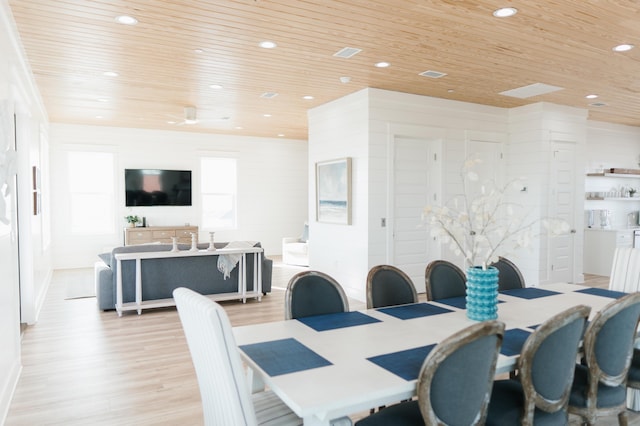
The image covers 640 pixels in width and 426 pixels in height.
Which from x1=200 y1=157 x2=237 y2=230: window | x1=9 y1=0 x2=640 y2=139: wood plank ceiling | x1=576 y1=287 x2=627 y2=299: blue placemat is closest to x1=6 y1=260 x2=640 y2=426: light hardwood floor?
x1=576 y1=287 x2=627 y2=299: blue placemat

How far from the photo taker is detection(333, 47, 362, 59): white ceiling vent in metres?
4.24

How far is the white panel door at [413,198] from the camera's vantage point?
614cm

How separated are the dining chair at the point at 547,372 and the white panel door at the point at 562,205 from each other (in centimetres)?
558

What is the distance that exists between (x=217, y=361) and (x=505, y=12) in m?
3.22

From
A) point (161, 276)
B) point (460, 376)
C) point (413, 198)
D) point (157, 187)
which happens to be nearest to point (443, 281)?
point (460, 376)

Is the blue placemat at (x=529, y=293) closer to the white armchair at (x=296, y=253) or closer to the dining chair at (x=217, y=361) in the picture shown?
the dining chair at (x=217, y=361)

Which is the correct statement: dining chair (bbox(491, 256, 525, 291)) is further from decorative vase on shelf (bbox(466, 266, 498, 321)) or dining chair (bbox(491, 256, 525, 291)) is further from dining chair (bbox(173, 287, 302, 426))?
dining chair (bbox(173, 287, 302, 426))

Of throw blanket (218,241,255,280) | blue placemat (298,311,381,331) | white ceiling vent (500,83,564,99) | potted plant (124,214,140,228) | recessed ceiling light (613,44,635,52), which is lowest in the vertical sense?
throw blanket (218,241,255,280)

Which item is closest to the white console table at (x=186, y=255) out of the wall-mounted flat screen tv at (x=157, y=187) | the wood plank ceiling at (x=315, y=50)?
the wood plank ceiling at (x=315, y=50)

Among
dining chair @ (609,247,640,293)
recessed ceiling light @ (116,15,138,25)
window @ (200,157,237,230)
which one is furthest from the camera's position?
window @ (200,157,237,230)

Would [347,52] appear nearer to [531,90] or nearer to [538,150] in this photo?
[531,90]

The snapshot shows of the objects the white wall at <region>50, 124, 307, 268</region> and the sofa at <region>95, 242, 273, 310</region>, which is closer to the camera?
the sofa at <region>95, 242, 273, 310</region>

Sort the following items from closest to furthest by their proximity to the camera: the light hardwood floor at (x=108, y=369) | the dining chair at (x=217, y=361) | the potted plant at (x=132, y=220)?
the dining chair at (x=217, y=361), the light hardwood floor at (x=108, y=369), the potted plant at (x=132, y=220)

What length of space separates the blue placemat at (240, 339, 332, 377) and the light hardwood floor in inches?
44.0
